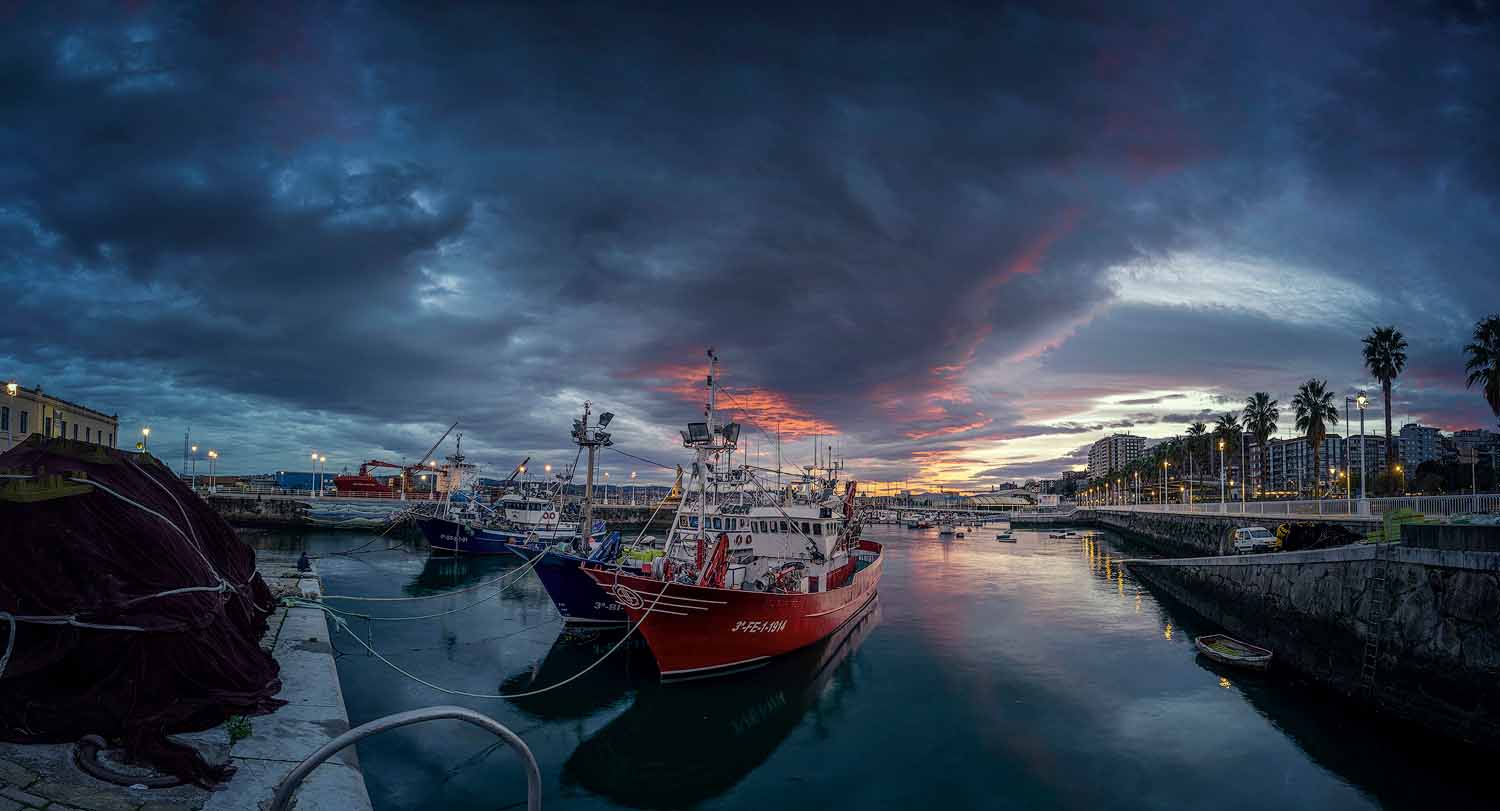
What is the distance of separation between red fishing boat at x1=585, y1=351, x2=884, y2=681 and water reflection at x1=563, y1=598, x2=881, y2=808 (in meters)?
1.02

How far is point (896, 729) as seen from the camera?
19.6 m

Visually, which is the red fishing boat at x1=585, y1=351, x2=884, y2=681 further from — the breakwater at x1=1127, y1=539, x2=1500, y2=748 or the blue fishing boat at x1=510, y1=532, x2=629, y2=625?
the breakwater at x1=1127, y1=539, x2=1500, y2=748

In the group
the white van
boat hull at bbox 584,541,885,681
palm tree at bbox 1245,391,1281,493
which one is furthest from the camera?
palm tree at bbox 1245,391,1281,493

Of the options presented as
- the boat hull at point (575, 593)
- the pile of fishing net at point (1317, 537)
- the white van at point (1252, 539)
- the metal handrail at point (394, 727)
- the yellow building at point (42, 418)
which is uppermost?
the yellow building at point (42, 418)

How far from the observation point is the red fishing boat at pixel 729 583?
68.0 feet

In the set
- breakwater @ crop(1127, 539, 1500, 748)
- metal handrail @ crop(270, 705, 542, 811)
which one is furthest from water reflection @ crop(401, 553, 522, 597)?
breakwater @ crop(1127, 539, 1500, 748)

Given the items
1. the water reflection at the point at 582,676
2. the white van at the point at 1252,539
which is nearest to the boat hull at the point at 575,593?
the water reflection at the point at 582,676

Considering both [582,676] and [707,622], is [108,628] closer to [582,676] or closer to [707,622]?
[707,622]

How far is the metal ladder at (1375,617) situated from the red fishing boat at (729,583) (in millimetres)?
16427

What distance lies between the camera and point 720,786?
15625mm

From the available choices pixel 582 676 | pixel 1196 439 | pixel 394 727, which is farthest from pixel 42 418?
pixel 1196 439

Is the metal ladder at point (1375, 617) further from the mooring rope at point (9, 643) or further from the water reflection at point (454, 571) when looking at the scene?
the water reflection at point (454, 571)

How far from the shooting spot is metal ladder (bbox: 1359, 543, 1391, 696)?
18.8 metres

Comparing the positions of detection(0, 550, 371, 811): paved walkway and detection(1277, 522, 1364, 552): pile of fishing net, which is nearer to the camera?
detection(0, 550, 371, 811): paved walkway
